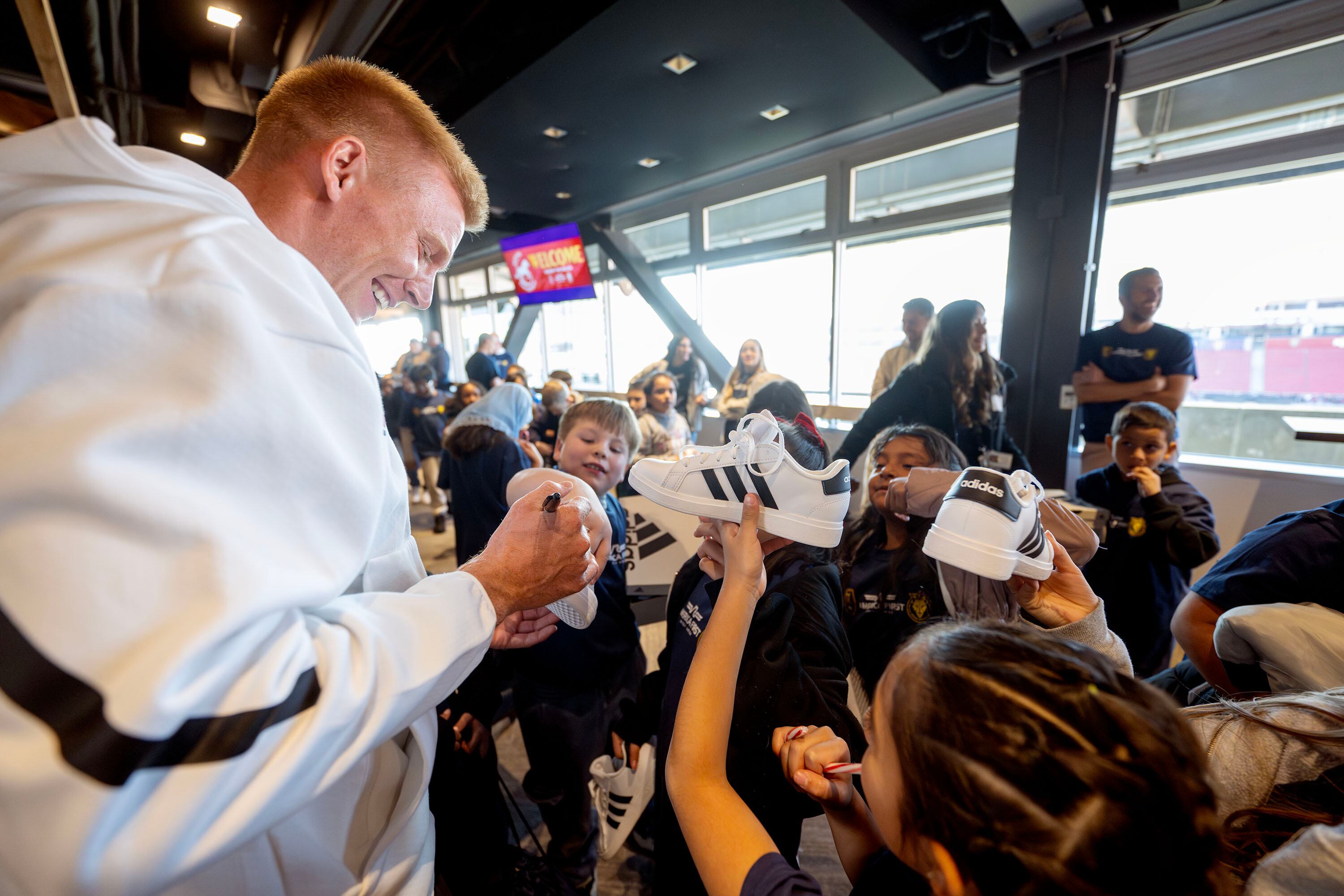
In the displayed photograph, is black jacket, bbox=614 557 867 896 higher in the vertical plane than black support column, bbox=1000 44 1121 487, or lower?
lower

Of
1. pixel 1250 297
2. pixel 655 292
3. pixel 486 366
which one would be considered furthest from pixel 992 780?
pixel 655 292

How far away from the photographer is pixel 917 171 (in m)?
5.05

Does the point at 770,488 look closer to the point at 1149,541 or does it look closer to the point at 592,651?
the point at 592,651

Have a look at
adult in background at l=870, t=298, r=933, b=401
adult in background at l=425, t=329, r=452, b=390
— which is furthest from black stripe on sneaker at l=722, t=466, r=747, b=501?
adult in background at l=425, t=329, r=452, b=390

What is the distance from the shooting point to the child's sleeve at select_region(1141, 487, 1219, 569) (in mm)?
1908

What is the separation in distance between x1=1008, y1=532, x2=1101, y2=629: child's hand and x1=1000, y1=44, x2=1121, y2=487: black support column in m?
3.31

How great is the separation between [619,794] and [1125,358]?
12.5 feet

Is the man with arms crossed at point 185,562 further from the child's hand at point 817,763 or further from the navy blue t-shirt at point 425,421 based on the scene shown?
the navy blue t-shirt at point 425,421

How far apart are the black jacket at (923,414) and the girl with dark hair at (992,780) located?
194 cm

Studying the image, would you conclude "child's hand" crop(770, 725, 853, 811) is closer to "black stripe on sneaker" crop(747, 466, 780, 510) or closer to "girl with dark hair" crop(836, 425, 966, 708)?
"black stripe on sneaker" crop(747, 466, 780, 510)

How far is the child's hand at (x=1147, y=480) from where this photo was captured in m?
2.02

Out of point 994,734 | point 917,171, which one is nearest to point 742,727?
point 994,734

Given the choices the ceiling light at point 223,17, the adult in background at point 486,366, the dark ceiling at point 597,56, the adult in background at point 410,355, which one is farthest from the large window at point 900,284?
the adult in background at point 410,355

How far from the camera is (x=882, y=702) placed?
73 cm
